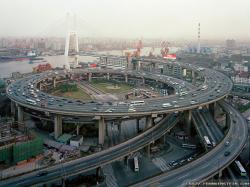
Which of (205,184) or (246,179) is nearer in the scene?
(205,184)

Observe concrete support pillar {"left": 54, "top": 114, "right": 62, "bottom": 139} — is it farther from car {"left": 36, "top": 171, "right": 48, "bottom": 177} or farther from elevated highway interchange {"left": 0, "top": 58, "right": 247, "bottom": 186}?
car {"left": 36, "top": 171, "right": 48, "bottom": 177}

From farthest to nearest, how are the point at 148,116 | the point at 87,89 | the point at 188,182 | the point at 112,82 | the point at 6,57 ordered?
the point at 6,57 → the point at 112,82 → the point at 87,89 → the point at 148,116 → the point at 188,182

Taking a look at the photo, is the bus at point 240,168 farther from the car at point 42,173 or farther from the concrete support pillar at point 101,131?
the car at point 42,173

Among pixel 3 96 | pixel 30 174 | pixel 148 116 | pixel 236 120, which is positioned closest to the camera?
pixel 30 174

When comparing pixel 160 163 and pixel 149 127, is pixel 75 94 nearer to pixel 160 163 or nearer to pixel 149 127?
pixel 149 127

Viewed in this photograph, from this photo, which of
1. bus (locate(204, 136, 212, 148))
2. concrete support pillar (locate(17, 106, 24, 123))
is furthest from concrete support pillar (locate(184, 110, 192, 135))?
concrete support pillar (locate(17, 106, 24, 123))

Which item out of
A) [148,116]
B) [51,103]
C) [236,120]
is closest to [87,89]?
[51,103]

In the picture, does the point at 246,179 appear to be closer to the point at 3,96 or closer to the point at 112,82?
the point at 3,96

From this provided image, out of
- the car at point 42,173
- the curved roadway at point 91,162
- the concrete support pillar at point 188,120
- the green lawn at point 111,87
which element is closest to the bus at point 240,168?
the curved roadway at point 91,162
